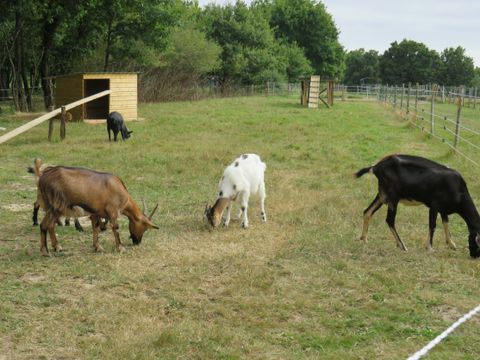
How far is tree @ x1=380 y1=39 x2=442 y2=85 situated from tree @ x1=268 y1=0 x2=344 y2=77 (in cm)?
2808

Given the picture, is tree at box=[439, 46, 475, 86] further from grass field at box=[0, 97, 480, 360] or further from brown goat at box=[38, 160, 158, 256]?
brown goat at box=[38, 160, 158, 256]

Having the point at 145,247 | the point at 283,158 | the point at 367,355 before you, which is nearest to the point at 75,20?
the point at 283,158

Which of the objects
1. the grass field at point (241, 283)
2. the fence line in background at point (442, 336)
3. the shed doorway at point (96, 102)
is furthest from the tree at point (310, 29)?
the fence line in background at point (442, 336)

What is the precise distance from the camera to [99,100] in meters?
25.2

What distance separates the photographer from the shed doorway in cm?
2508

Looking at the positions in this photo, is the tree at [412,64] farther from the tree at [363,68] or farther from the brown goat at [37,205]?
the brown goat at [37,205]

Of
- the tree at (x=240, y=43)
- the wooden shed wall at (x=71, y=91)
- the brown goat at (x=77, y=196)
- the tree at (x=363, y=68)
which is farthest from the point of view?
the tree at (x=363, y=68)

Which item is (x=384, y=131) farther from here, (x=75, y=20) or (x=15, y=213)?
(x=75, y=20)

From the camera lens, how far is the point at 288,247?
25.7ft

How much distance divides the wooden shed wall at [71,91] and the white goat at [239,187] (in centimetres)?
1545

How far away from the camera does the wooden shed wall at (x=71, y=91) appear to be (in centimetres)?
2303

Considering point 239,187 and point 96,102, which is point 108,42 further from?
point 239,187

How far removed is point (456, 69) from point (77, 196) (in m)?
114

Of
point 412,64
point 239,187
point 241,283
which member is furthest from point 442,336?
→ point 412,64
